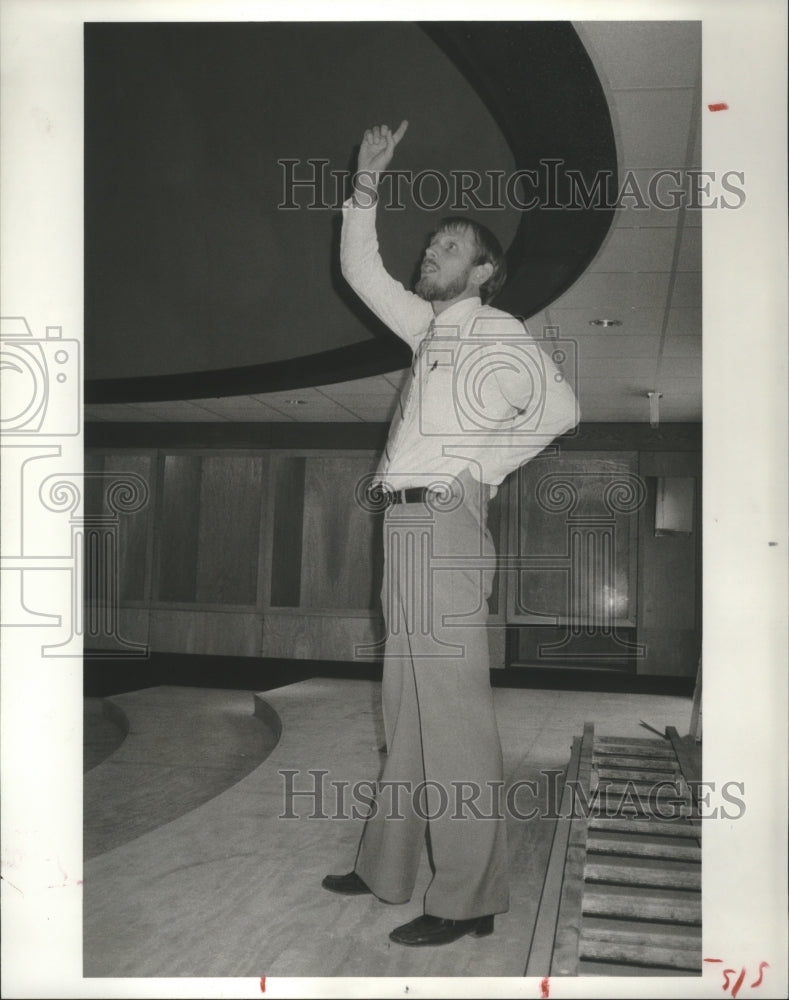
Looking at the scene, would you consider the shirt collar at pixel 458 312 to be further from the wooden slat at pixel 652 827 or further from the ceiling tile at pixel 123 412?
the ceiling tile at pixel 123 412

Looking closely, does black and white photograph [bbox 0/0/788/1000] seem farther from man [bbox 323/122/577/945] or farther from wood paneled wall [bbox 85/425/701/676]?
wood paneled wall [bbox 85/425/701/676]

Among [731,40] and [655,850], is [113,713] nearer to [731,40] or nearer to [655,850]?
[655,850]

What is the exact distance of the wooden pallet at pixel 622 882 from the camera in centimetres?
158

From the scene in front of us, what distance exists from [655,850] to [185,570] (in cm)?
590

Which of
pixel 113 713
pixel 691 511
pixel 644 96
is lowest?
pixel 113 713

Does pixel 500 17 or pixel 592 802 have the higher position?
pixel 500 17

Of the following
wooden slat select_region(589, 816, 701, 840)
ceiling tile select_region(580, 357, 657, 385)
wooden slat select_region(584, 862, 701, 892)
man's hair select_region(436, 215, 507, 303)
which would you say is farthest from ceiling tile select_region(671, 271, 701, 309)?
wooden slat select_region(584, 862, 701, 892)

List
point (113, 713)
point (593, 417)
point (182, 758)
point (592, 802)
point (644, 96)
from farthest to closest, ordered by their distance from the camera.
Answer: point (593, 417)
point (113, 713)
point (182, 758)
point (592, 802)
point (644, 96)

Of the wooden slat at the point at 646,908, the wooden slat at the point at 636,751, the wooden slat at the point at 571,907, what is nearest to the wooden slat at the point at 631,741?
the wooden slat at the point at 636,751

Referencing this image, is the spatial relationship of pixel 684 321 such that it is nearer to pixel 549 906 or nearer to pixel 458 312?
pixel 458 312

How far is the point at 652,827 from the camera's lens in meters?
2.24

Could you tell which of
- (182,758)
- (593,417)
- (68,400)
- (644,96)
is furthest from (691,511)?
(68,400)

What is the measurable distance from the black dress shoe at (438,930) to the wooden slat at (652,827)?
2.25 feet

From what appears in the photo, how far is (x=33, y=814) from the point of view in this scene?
1.57 meters
